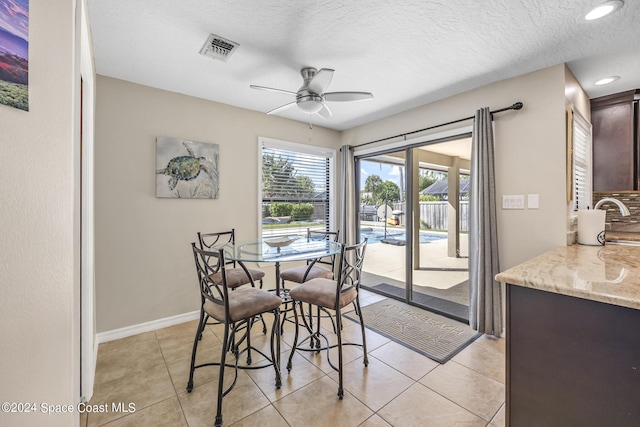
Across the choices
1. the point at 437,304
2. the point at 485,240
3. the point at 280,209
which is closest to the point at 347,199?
the point at 280,209

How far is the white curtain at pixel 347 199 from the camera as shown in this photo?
4250 millimetres

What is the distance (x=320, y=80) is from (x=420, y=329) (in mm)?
2609

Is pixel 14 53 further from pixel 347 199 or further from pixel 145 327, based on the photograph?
pixel 347 199

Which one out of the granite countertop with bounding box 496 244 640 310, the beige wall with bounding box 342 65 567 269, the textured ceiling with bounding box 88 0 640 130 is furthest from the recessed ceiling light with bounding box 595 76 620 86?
the granite countertop with bounding box 496 244 640 310

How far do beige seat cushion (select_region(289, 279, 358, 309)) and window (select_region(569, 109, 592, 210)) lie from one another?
92.4 inches

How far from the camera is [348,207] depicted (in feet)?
14.0

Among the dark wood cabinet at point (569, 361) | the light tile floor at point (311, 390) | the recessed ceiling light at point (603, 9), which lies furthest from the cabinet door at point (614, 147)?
the dark wood cabinet at point (569, 361)

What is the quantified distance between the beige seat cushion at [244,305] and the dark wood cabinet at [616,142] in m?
3.57

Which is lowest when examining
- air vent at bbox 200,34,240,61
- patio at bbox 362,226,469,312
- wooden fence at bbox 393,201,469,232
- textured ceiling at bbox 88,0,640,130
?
patio at bbox 362,226,469,312

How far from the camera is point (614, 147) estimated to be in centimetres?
279

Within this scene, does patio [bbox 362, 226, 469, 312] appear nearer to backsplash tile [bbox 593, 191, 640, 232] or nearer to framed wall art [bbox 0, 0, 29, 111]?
backsplash tile [bbox 593, 191, 640, 232]

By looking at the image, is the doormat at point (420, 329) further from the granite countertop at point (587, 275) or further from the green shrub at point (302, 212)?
the green shrub at point (302, 212)

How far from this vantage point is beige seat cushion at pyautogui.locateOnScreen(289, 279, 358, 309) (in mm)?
1958

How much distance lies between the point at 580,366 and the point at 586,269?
0.58 m
